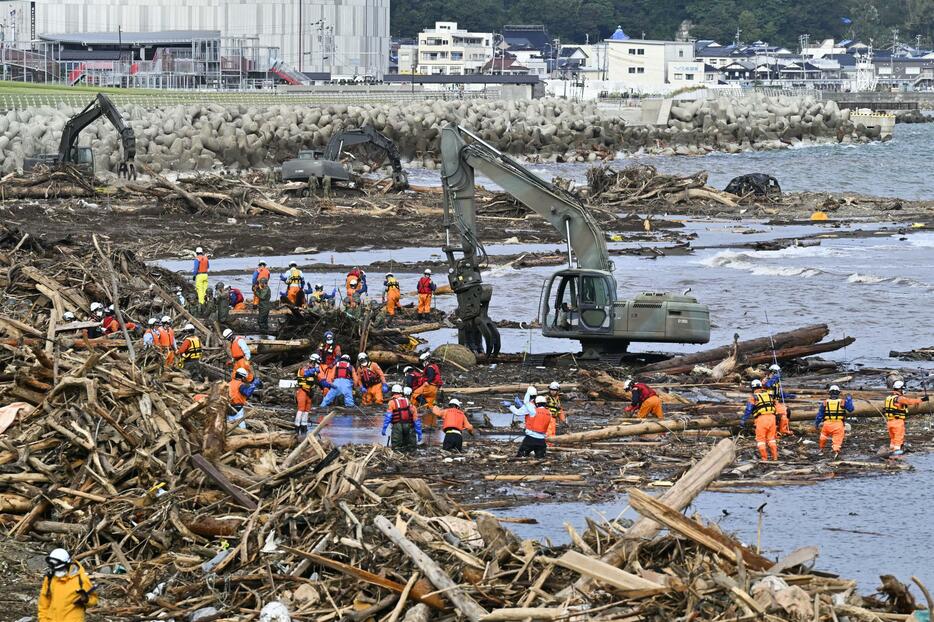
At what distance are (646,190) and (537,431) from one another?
39.9 metres

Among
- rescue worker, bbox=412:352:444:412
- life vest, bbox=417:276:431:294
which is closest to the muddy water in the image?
rescue worker, bbox=412:352:444:412

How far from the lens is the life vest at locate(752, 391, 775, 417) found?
18.4 m

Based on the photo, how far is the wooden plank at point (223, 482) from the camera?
1440 cm

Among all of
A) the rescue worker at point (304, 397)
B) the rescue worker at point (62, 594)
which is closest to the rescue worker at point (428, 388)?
the rescue worker at point (304, 397)

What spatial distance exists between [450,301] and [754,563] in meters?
22.7

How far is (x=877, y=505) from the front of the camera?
1697cm

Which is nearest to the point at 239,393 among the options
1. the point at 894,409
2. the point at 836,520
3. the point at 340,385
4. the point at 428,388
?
the point at 340,385

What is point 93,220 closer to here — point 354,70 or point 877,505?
point 877,505

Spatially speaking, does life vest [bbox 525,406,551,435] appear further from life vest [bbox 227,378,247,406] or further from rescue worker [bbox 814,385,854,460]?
life vest [bbox 227,378,247,406]

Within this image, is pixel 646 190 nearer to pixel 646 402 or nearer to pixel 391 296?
pixel 391 296

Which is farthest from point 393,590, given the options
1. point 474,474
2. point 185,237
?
point 185,237

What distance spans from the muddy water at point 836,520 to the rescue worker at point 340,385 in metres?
5.63

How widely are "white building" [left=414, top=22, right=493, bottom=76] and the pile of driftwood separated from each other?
110 m

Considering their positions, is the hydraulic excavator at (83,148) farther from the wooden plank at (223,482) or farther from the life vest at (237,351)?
the wooden plank at (223,482)
